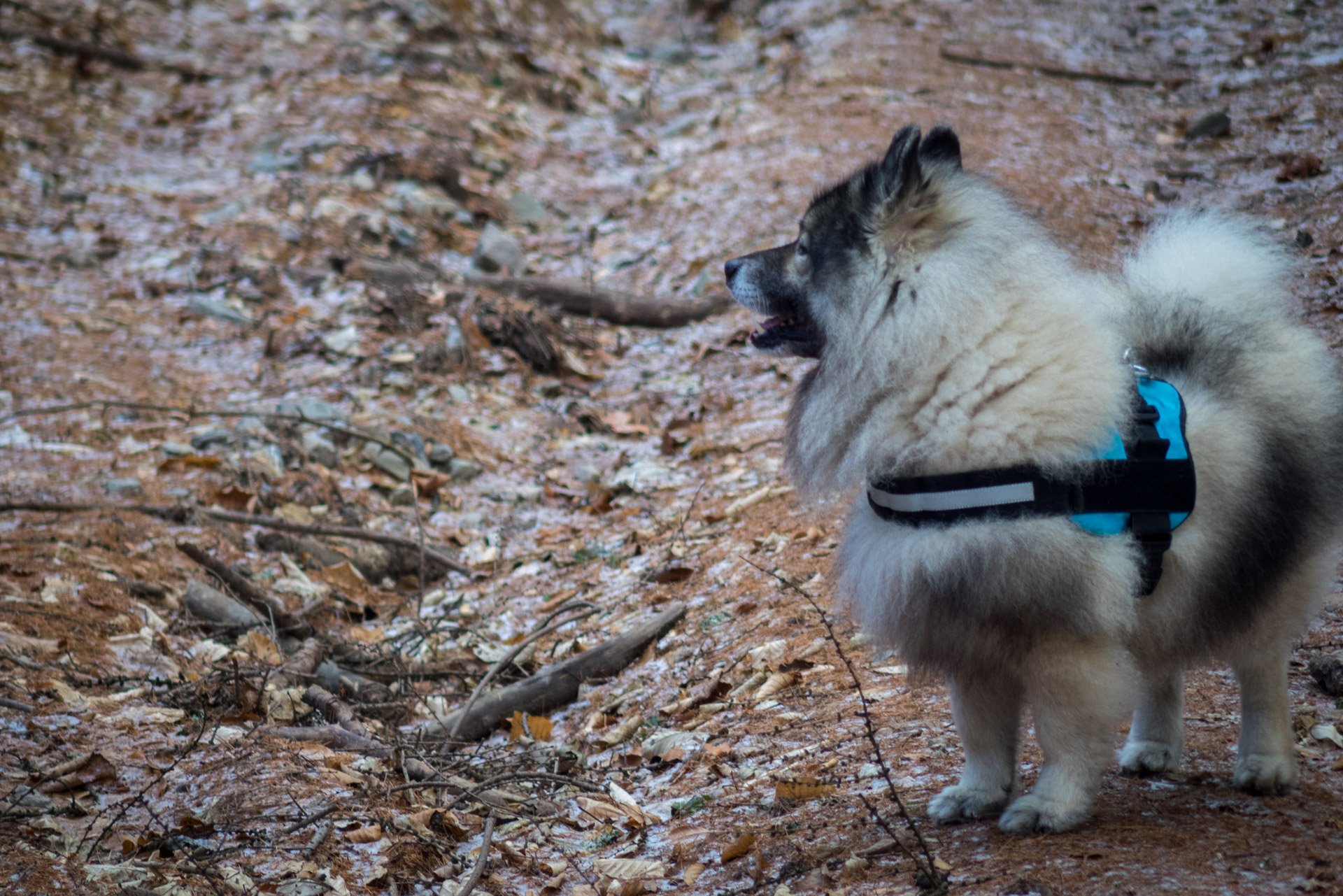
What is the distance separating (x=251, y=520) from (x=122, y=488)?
904 mm

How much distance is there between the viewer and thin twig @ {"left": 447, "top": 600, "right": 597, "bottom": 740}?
3682 millimetres

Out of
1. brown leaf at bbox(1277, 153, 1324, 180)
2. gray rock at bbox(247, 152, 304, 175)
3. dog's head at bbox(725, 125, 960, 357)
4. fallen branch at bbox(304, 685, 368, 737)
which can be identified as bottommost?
fallen branch at bbox(304, 685, 368, 737)

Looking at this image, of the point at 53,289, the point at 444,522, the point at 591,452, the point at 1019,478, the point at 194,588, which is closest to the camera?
the point at 1019,478

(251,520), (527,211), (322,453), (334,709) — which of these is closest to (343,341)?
(322,453)

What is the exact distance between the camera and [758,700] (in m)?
3.56

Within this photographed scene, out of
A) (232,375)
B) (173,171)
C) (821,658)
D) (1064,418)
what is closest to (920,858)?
(1064,418)

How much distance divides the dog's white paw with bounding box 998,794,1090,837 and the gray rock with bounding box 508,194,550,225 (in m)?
8.90

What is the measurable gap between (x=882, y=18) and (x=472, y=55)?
5673mm

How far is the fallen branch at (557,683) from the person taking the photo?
379 cm

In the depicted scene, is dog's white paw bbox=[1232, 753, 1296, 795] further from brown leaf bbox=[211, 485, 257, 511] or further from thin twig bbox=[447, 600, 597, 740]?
brown leaf bbox=[211, 485, 257, 511]

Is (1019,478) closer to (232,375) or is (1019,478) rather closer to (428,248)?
(232,375)

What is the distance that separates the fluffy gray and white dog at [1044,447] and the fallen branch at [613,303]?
5.43 m

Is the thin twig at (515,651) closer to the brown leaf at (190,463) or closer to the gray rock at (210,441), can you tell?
the brown leaf at (190,463)

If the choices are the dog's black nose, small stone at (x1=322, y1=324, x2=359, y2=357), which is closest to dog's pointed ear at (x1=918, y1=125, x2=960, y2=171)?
the dog's black nose
